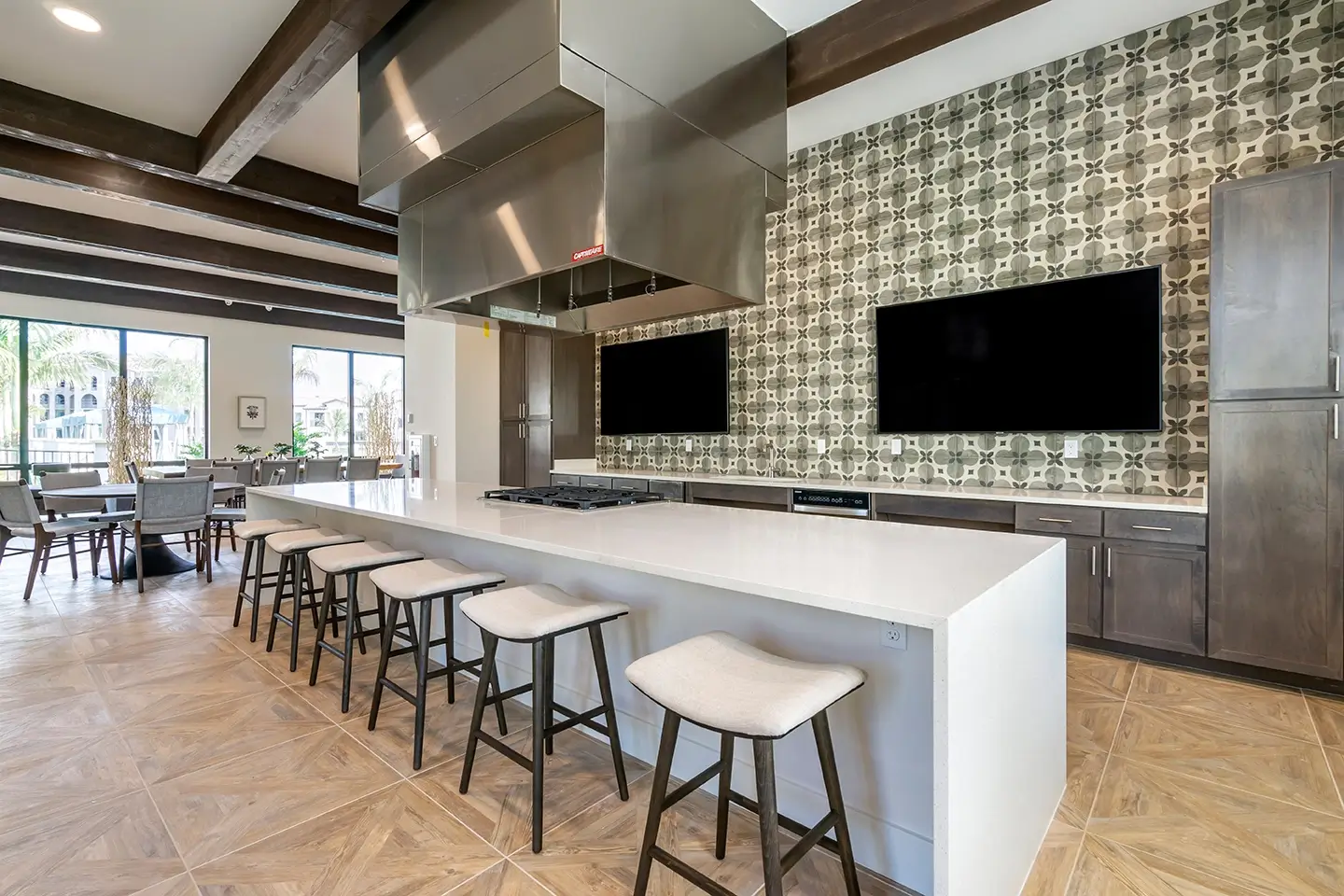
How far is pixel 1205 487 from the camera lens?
2.84 meters

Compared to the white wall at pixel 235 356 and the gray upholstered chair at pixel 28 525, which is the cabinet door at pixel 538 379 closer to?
the gray upholstered chair at pixel 28 525

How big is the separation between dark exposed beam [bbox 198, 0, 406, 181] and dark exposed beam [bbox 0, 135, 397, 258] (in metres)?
0.96

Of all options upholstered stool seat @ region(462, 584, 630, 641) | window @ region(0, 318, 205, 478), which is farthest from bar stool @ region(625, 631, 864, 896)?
window @ region(0, 318, 205, 478)

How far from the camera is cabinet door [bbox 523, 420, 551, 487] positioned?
19.3 feet

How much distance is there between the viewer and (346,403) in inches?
428

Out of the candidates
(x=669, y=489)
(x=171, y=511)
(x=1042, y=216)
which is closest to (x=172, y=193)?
(x=171, y=511)

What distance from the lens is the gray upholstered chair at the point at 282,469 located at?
22.0ft

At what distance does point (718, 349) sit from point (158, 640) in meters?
3.98

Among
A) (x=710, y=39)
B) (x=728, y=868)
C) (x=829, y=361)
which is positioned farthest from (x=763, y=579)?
(x=829, y=361)

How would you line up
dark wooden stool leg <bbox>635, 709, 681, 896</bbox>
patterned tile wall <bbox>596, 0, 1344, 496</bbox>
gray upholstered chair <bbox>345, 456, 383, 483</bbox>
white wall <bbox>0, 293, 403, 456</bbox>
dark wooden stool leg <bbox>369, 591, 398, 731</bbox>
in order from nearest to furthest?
dark wooden stool leg <bbox>635, 709, 681, 896</bbox> < dark wooden stool leg <bbox>369, 591, 398, 731</bbox> < patterned tile wall <bbox>596, 0, 1344, 496</bbox> < gray upholstered chair <bbox>345, 456, 383, 483</bbox> < white wall <bbox>0, 293, 403, 456</bbox>

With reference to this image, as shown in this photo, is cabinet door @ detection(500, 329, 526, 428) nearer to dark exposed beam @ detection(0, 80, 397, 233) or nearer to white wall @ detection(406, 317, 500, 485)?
white wall @ detection(406, 317, 500, 485)

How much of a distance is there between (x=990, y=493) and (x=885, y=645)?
6.81 ft

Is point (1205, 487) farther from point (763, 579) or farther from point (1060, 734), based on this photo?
point (763, 579)

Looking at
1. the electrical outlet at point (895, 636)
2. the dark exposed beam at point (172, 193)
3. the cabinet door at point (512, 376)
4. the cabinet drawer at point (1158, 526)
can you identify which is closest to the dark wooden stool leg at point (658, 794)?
the electrical outlet at point (895, 636)
